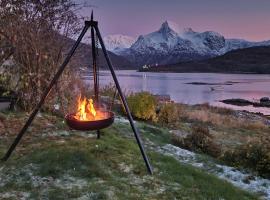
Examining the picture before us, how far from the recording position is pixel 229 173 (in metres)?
11.4

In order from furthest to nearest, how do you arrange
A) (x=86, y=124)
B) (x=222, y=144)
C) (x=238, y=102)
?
(x=238, y=102)
(x=222, y=144)
(x=86, y=124)

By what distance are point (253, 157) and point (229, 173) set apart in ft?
5.09

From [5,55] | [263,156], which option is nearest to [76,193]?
[263,156]

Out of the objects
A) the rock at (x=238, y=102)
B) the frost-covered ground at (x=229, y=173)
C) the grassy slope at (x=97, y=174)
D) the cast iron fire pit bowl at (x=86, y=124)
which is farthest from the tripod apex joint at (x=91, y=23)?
the rock at (x=238, y=102)

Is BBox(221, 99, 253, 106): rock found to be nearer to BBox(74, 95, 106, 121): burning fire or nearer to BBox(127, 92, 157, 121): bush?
BBox(127, 92, 157, 121): bush

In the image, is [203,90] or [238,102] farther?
[203,90]

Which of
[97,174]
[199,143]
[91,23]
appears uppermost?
[91,23]

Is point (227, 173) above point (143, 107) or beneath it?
beneath

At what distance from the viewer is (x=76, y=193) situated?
7.95m

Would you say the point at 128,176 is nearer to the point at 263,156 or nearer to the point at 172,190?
the point at 172,190

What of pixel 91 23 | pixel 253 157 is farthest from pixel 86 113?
pixel 253 157

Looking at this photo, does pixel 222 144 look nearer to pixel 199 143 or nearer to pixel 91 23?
pixel 199 143

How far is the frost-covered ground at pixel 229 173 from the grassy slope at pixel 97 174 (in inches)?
40.2

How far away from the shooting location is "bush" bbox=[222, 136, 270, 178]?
12.0m
